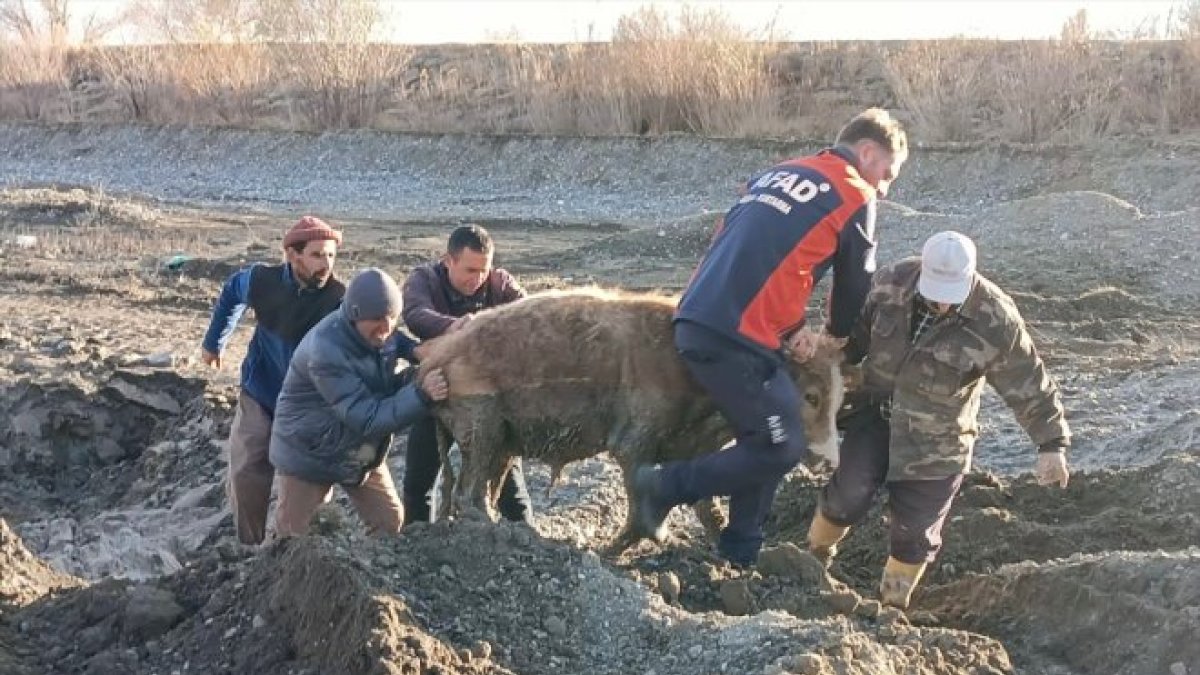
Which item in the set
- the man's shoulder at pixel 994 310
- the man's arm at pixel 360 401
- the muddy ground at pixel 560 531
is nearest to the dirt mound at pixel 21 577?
the muddy ground at pixel 560 531

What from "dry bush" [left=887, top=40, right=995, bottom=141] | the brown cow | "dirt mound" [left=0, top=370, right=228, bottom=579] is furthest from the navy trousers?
"dry bush" [left=887, top=40, right=995, bottom=141]

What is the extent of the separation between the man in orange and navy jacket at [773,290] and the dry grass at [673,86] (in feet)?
71.6

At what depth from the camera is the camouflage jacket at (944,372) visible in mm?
6129

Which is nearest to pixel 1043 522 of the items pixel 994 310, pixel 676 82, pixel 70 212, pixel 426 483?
pixel 994 310

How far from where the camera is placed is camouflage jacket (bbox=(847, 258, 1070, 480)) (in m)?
6.13

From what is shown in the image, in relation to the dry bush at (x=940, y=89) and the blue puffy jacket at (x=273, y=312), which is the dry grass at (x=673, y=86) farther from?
the blue puffy jacket at (x=273, y=312)

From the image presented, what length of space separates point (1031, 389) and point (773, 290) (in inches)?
47.4

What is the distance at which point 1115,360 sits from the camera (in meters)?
11.5

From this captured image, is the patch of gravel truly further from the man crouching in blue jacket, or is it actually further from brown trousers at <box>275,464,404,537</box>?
the man crouching in blue jacket

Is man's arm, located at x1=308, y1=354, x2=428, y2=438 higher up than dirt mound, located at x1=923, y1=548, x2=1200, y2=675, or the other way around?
man's arm, located at x1=308, y1=354, x2=428, y2=438

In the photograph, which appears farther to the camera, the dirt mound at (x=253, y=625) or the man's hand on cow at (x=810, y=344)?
the man's hand on cow at (x=810, y=344)

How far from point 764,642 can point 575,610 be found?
0.82 metres

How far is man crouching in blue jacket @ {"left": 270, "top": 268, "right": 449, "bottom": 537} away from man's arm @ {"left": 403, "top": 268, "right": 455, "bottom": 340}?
0.40 feet

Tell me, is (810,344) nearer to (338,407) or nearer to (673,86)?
(338,407)
